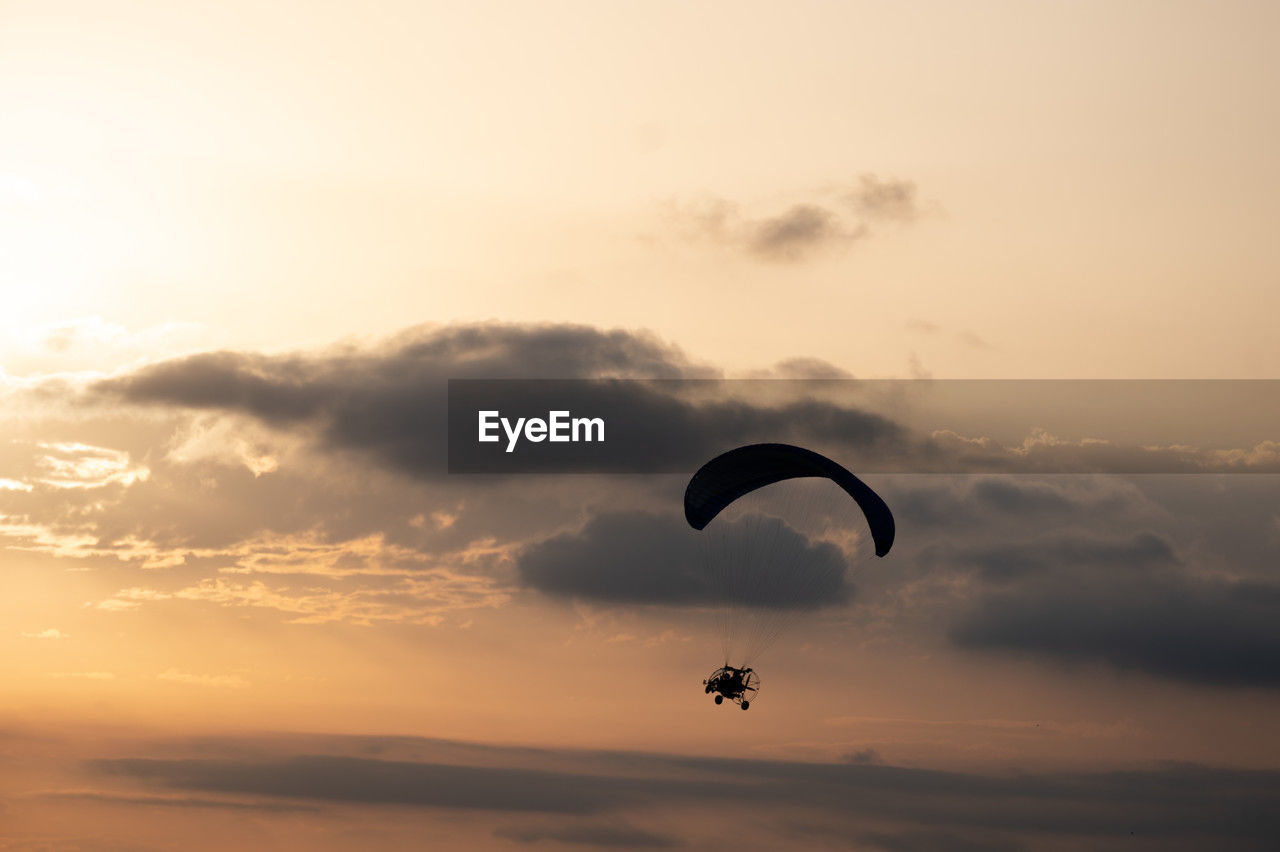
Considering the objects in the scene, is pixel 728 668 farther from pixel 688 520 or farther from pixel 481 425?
pixel 481 425

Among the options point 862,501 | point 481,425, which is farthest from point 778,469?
Answer: point 481,425

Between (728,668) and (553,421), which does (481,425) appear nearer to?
(553,421)

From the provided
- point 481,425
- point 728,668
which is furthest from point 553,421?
point 728,668

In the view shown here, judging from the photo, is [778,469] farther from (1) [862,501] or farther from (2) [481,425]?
(2) [481,425]

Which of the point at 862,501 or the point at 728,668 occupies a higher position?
the point at 862,501

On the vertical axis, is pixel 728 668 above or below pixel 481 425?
below
